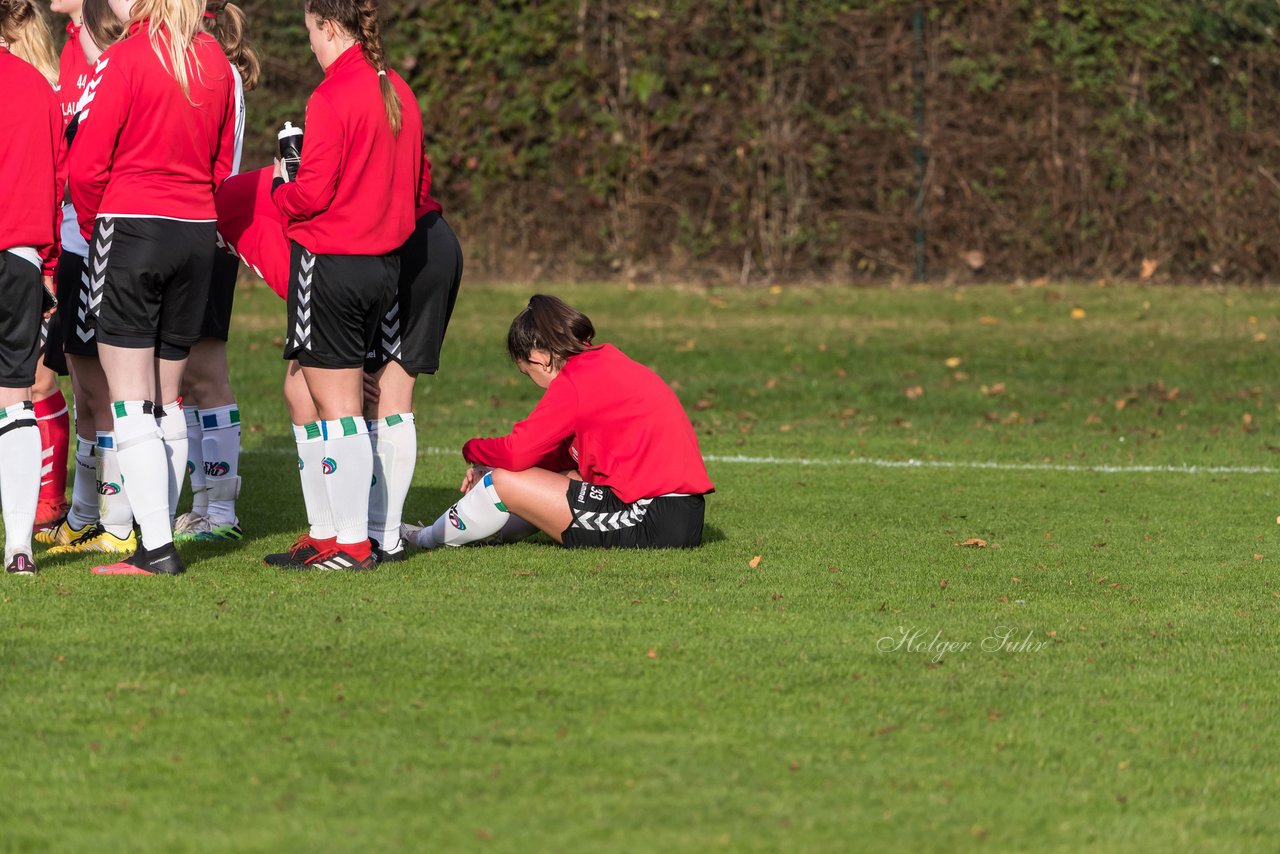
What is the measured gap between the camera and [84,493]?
7.18 m

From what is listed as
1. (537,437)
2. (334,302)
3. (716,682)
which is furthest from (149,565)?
(716,682)

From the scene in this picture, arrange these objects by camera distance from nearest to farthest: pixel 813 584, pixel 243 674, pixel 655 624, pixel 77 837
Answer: pixel 77 837
pixel 243 674
pixel 655 624
pixel 813 584

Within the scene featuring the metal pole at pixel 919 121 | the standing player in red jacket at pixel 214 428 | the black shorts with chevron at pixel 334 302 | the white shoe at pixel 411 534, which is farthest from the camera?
the metal pole at pixel 919 121

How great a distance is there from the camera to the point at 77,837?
365 cm

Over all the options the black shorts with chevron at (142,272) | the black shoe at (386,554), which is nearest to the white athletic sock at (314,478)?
the black shoe at (386,554)

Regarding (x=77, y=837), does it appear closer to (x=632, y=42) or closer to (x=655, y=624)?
(x=655, y=624)

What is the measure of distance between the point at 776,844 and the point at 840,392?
9.31 m

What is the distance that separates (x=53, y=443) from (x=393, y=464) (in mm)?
1845

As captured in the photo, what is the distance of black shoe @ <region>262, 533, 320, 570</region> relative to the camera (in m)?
6.45

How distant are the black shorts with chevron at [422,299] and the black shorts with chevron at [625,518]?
800 mm

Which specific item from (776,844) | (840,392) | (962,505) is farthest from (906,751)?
(840,392)

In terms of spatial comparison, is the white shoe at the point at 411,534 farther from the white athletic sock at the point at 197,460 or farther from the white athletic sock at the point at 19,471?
the white athletic sock at the point at 19,471

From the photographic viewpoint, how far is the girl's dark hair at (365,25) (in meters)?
6.07

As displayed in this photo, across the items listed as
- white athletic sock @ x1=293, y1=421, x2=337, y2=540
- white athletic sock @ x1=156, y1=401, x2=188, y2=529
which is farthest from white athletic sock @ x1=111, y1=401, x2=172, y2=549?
white athletic sock @ x1=293, y1=421, x2=337, y2=540
